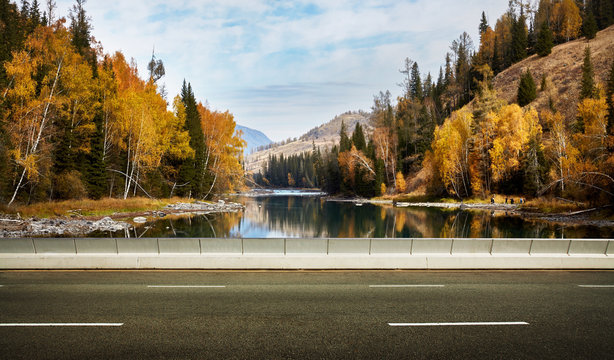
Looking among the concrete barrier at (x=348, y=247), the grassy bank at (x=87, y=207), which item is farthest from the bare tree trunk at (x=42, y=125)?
the concrete barrier at (x=348, y=247)

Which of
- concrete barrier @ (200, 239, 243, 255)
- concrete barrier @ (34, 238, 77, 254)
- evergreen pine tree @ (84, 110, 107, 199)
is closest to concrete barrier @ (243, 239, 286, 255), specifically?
concrete barrier @ (200, 239, 243, 255)

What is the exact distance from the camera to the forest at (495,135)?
157 ft

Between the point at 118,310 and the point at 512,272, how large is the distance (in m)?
13.4

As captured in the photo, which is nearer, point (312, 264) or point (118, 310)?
point (118, 310)

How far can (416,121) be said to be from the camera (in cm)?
10344

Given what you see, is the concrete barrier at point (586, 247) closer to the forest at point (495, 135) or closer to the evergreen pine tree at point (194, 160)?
the forest at point (495, 135)

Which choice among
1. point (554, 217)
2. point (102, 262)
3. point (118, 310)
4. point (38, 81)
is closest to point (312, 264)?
point (118, 310)

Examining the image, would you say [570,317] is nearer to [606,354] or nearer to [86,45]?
[606,354]

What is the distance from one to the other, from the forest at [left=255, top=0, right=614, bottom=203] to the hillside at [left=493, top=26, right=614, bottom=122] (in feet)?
8.28

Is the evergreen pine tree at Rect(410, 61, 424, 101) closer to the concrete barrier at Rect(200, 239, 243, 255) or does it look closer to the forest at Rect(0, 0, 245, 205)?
the forest at Rect(0, 0, 245, 205)

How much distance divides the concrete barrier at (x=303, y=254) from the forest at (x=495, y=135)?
31093 mm

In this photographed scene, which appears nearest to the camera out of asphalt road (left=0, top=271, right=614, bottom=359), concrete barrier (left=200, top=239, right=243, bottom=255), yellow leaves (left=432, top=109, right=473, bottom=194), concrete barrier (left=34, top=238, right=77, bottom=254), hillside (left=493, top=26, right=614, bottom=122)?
asphalt road (left=0, top=271, right=614, bottom=359)

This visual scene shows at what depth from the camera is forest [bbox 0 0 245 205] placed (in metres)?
33.8

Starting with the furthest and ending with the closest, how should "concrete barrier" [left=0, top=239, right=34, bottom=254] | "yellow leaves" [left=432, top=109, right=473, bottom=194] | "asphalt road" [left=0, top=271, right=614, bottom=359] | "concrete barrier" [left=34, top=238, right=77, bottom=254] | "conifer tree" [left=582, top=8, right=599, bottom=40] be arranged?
1. "conifer tree" [left=582, top=8, right=599, bottom=40]
2. "yellow leaves" [left=432, top=109, right=473, bottom=194]
3. "concrete barrier" [left=34, top=238, right=77, bottom=254]
4. "concrete barrier" [left=0, top=239, right=34, bottom=254]
5. "asphalt road" [left=0, top=271, right=614, bottom=359]
